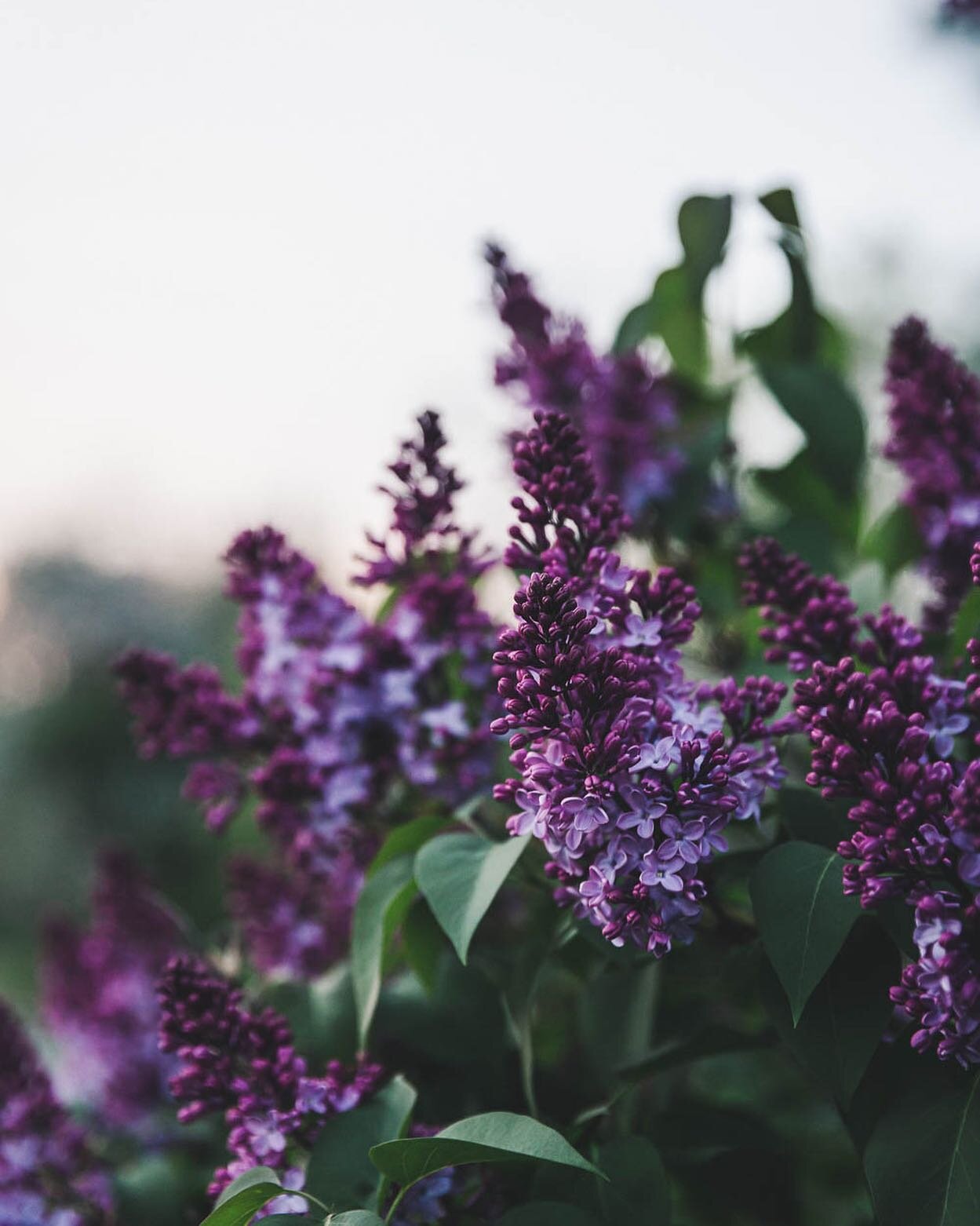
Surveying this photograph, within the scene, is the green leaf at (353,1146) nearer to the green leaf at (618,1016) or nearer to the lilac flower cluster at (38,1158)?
the green leaf at (618,1016)

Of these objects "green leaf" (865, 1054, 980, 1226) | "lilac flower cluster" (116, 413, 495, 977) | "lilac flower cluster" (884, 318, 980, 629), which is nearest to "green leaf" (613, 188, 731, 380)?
"lilac flower cluster" (884, 318, 980, 629)

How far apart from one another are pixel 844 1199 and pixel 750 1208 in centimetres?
38

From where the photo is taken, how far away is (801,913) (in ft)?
2.12

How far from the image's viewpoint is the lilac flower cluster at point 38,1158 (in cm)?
105

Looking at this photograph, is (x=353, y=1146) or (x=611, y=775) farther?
(x=353, y=1146)

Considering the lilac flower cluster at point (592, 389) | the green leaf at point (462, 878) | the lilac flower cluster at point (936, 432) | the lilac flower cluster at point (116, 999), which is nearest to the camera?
the green leaf at point (462, 878)

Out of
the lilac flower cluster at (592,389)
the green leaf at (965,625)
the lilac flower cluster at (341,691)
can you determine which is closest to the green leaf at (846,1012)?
the green leaf at (965,625)

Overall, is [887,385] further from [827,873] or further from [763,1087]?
[763,1087]

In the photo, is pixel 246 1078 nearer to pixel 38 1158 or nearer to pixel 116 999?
pixel 38 1158

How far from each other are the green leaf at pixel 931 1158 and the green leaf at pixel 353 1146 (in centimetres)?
30

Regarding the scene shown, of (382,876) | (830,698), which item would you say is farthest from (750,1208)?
(830,698)

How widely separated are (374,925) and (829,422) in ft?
2.42

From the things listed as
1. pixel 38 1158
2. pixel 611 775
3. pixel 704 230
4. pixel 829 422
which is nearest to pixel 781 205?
pixel 704 230

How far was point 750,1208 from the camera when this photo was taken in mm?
1015
